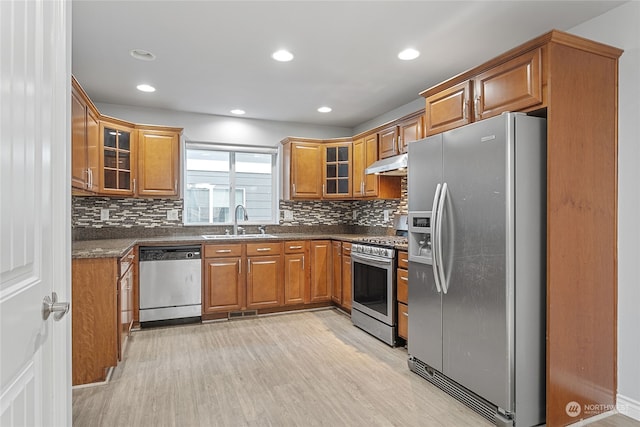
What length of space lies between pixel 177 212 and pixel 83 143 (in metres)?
1.68

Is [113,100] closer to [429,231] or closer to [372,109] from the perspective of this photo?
[372,109]

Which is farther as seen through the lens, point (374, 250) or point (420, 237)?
→ point (374, 250)

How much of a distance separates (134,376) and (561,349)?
9.42ft

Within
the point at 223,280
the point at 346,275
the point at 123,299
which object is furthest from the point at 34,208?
the point at 346,275

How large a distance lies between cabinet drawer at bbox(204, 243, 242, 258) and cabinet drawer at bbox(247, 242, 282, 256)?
12 cm

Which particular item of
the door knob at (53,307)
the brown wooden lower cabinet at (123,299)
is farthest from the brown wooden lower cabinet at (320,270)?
→ the door knob at (53,307)

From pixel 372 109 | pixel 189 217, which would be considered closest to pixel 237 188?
pixel 189 217

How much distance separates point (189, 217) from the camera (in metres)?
4.86

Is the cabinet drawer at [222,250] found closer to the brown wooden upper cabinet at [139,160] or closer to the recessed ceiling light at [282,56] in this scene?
the brown wooden upper cabinet at [139,160]

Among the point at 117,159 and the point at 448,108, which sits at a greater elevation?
the point at 448,108

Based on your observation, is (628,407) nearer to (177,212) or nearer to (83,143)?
(83,143)

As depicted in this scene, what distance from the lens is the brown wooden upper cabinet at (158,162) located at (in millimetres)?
4230

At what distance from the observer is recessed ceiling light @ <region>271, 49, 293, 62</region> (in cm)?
300

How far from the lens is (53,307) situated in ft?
3.51
